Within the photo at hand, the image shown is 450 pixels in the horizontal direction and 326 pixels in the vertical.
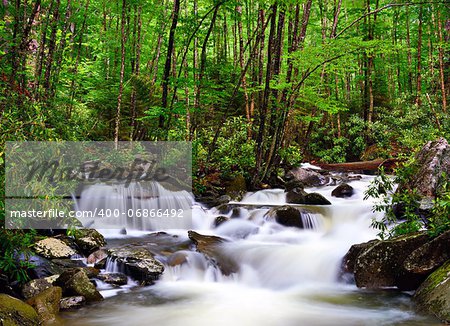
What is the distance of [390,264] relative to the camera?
548 centimetres

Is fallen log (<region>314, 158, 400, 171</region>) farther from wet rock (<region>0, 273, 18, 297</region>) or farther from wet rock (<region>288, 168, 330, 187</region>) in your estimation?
wet rock (<region>0, 273, 18, 297</region>)

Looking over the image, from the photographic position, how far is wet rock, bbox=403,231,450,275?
16.3ft

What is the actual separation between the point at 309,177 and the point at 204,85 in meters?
4.78

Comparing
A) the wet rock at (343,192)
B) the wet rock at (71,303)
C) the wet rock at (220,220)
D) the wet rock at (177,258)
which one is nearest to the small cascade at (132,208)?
the wet rock at (220,220)

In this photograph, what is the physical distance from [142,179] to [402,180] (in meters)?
6.45

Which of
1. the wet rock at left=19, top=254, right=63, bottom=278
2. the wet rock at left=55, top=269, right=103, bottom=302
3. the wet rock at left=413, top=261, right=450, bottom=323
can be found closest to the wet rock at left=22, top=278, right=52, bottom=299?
the wet rock at left=55, top=269, right=103, bottom=302

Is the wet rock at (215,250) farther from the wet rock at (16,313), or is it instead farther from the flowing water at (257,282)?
the wet rock at (16,313)

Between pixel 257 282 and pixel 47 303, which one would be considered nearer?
pixel 47 303

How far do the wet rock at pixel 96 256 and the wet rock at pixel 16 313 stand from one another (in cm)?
203

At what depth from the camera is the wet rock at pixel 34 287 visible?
4.44 m

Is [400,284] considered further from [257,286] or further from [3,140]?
[3,140]

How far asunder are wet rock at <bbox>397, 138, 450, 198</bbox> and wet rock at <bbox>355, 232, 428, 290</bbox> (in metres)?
2.68

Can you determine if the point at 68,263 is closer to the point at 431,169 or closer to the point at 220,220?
the point at 220,220

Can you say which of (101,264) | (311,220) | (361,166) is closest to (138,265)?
(101,264)
